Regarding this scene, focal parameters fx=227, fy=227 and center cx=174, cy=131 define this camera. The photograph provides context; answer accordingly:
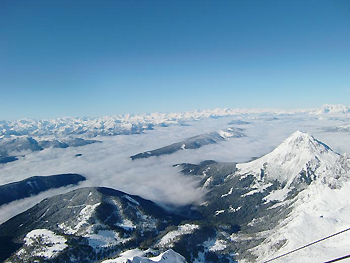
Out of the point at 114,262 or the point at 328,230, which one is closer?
the point at 114,262

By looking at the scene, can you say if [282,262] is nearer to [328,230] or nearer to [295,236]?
[295,236]

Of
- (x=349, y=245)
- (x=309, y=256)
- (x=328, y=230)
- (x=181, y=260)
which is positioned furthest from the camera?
(x=328, y=230)

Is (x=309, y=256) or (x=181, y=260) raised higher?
(x=309, y=256)

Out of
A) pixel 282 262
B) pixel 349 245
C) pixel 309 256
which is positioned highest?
pixel 349 245

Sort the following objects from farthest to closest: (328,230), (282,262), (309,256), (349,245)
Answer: (328,230), (282,262), (309,256), (349,245)

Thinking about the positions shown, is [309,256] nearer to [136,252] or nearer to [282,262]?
[282,262]

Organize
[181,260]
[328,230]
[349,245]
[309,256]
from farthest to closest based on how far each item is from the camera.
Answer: [328,230]
[181,260]
[309,256]
[349,245]

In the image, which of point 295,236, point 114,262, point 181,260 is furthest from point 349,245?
point 114,262

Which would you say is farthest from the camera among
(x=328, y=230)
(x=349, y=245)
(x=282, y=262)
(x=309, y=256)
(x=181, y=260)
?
(x=328, y=230)

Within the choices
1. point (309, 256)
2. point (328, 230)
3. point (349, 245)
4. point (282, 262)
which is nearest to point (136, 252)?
point (282, 262)
